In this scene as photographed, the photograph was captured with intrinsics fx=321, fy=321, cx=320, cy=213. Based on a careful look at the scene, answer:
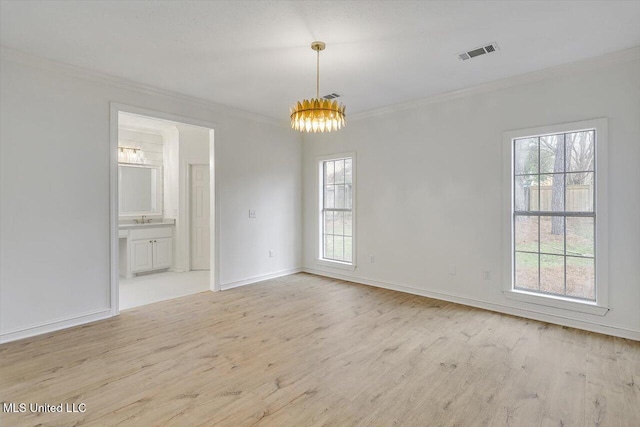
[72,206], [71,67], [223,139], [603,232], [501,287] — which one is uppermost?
[71,67]

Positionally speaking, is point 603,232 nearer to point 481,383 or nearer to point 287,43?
point 481,383

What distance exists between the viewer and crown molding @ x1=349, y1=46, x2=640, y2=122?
310 centimetres

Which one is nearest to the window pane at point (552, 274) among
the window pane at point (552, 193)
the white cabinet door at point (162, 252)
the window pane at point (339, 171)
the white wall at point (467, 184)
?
the white wall at point (467, 184)

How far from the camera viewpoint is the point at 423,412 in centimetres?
202

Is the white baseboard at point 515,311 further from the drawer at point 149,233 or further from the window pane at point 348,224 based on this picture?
the drawer at point 149,233

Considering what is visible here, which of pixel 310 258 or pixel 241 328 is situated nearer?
pixel 241 328

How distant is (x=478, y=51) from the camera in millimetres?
3084

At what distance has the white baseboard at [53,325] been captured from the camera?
306 cm

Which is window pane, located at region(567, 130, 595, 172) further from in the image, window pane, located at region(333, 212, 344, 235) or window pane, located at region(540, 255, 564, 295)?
window pane, located at region(333, 212, 344, 235)

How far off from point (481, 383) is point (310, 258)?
3.91m

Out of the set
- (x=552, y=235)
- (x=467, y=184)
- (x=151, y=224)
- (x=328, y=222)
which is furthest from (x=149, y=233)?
(x=552, y=235)

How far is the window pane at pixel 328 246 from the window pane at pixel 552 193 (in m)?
3.22

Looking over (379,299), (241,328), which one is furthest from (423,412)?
(379,299)

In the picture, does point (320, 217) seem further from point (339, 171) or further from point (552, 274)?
point (552, 274)
